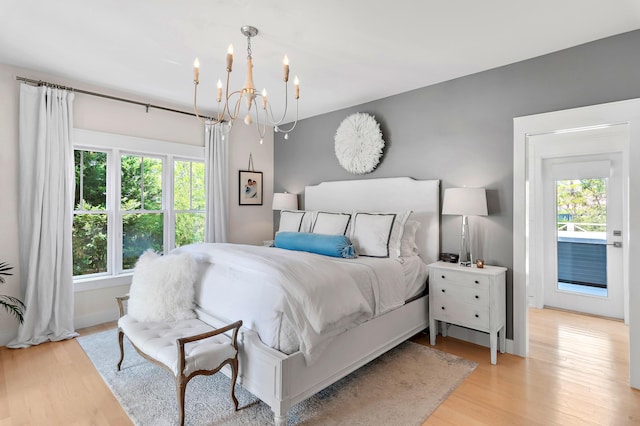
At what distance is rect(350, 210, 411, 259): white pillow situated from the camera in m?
3.19

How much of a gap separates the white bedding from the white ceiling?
5.60 feet

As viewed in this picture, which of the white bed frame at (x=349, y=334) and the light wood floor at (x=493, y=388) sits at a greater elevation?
the white bed frame at (x=349, y=334)

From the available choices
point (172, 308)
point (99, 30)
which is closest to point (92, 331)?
point (172, 308)

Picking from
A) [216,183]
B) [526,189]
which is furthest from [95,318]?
[526,189]

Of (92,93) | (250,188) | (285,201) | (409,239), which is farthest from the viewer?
(250,188)

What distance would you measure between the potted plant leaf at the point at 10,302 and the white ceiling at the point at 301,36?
6.29ft

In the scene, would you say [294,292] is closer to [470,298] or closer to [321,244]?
[321,244]

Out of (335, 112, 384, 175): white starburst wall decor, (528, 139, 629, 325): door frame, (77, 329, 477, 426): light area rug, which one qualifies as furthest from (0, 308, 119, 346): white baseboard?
(528, 139, 629, 325): door frame

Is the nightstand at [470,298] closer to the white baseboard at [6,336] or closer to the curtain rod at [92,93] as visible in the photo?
the curtain rod at [92,93]

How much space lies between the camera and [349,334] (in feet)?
7.91

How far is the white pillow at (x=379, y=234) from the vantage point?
125 inches

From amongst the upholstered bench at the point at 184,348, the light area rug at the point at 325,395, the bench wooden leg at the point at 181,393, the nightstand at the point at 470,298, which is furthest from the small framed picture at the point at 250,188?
the bench wooden leg at the point at 181,393

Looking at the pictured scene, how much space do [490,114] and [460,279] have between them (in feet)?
5.28

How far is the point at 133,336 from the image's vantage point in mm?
2266
